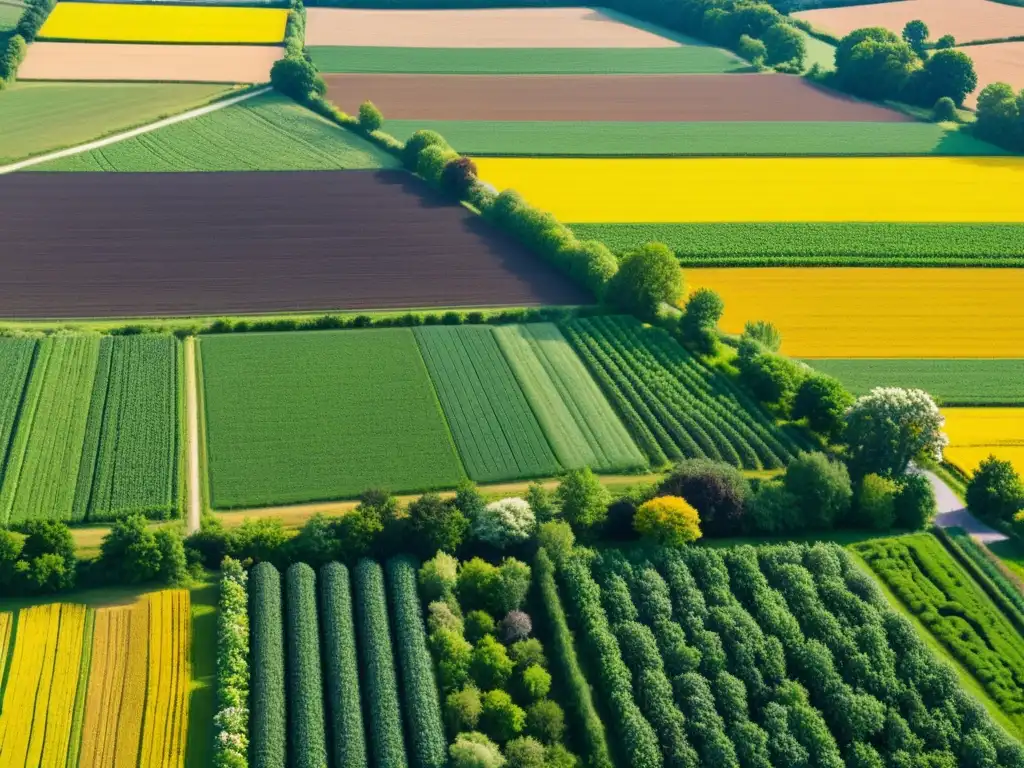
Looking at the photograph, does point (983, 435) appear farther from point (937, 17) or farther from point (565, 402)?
point (937, 17)

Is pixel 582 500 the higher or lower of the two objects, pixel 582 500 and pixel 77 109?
the lower

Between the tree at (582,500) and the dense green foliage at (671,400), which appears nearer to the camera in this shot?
the tree at (582,500)

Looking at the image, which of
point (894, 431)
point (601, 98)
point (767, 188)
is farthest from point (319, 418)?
point (601, 98)

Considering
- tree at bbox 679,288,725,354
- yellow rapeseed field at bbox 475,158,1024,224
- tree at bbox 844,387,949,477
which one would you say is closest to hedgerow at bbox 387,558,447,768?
tree at bbox 844,387,949,477

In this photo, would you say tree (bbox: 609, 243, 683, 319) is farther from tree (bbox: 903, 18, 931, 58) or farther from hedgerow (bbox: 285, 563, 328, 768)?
tree (bbox: 903, 18, 931, 58)

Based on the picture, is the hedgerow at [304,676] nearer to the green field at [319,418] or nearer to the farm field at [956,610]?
the green field at [319,418]

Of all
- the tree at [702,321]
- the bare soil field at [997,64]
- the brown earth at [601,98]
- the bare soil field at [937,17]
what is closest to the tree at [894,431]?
the tree at [702,321]

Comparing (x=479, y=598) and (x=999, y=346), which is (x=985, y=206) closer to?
(x=999, y=346)
